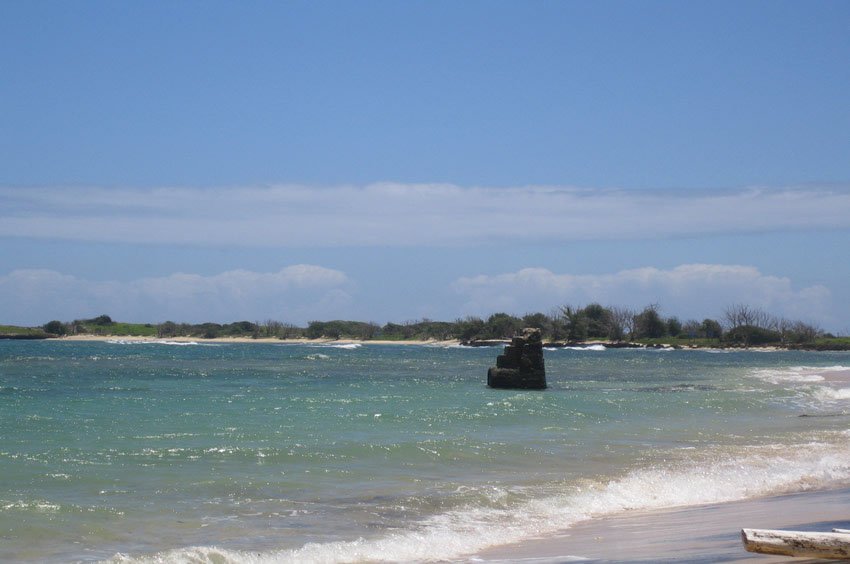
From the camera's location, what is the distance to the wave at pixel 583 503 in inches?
387

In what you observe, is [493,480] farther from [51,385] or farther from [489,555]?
[51,385]

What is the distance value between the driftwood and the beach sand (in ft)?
1.71

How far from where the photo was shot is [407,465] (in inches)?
638

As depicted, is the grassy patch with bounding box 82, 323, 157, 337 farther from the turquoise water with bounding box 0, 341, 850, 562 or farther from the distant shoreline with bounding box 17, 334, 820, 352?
the turquoise water with bounding box 0, 341, 850, 562

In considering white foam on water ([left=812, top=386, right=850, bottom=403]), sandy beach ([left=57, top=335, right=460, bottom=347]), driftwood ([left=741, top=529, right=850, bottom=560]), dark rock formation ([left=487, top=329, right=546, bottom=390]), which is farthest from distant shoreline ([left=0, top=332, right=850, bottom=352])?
driftwood ([left=741, top=529, right=850, bottom=560])

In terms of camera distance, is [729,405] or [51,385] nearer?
[729,405]

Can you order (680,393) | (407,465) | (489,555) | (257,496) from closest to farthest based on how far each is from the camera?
(489,555)
(257,496)
(407,465)
(680,393)

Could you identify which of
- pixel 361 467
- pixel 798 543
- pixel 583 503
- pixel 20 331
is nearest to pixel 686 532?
pixel 583 503

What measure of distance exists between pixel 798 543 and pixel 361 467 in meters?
9.91

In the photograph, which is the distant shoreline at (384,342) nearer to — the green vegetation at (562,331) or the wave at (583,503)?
the green vegetation at (562,331)

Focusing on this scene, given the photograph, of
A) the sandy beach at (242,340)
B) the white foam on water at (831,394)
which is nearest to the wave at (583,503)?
the white foam on water at (831,394)

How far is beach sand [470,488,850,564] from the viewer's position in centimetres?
872

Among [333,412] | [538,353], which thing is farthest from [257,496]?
[538,353]

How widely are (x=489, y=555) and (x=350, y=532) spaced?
1888 millimetres
